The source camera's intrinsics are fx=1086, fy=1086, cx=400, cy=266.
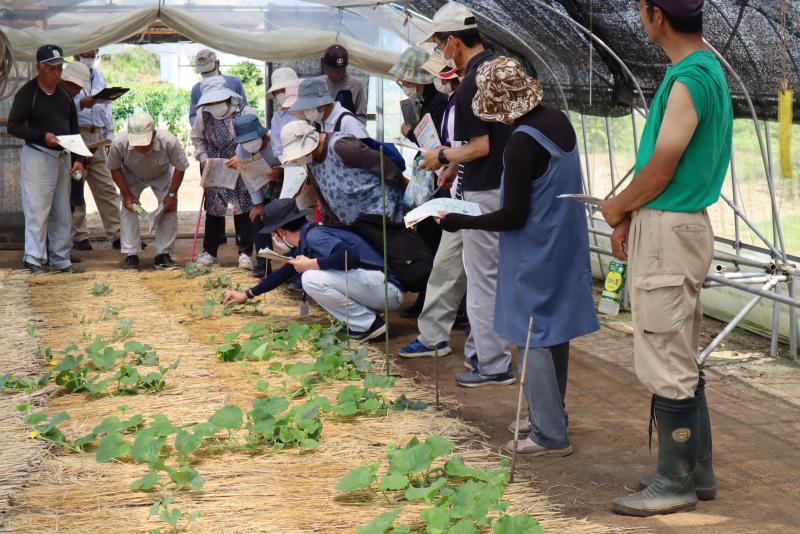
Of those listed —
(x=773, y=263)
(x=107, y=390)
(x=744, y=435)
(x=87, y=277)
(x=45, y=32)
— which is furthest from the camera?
(x=45, y=32)

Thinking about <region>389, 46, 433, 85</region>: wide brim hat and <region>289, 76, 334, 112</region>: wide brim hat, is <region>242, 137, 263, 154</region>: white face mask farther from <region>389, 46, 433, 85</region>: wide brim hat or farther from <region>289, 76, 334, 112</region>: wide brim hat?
<region>289, 76, 334, 112</region>: wide brim hat

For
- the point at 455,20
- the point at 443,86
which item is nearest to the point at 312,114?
the point at 443,86

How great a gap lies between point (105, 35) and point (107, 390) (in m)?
4.92

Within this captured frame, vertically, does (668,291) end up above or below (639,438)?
above

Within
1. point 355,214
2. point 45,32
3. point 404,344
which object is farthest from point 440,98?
point 45,32

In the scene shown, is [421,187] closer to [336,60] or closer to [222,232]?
[336,60]

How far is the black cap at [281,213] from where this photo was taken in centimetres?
602

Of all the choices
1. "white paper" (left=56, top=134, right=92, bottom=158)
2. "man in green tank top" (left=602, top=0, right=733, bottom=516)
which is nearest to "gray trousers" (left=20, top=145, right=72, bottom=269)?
"white paper" (left=56, top=134, right=92, bottom=158)

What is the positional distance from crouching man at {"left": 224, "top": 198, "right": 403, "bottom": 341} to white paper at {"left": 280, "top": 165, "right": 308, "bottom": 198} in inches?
15.1

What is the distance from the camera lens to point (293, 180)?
6.58m

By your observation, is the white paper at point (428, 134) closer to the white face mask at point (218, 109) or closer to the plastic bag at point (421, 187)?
the plastic bag at point (421, 187)

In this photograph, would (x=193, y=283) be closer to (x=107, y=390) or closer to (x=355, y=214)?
(x=355, y=214)

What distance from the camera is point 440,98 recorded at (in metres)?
6.50

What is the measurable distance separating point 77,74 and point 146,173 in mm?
1066
